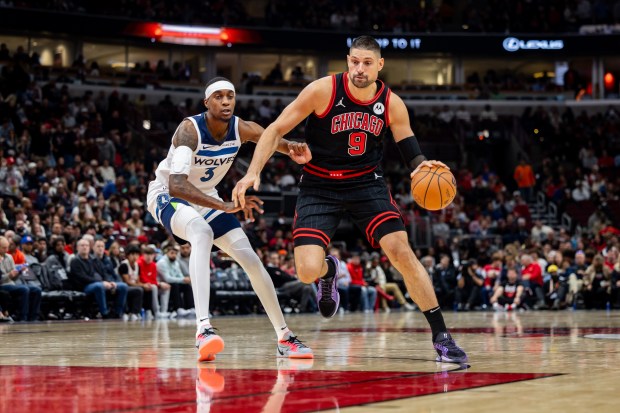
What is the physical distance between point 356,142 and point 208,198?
3.68ft

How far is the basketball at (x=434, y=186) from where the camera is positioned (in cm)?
641

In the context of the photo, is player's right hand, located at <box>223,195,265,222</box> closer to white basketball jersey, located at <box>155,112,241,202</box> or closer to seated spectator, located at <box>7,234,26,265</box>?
white basketball jersey, located at <box>155,112,241,202</box>

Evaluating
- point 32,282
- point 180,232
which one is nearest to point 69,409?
point 180,232

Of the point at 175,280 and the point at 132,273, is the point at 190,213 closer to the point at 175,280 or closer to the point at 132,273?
the point at 132,273

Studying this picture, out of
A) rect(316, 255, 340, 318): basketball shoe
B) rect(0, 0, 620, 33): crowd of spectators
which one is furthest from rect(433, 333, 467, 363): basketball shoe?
rect(0, 0, 620, 33): crowd of spectators

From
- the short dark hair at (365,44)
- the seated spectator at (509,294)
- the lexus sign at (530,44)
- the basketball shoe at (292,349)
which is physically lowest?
the seated spectator at (509,294)

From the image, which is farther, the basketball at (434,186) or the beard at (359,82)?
the beard at (359,82)

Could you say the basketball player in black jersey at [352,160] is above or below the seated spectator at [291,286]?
above

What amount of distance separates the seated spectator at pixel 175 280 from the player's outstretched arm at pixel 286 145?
9596mm

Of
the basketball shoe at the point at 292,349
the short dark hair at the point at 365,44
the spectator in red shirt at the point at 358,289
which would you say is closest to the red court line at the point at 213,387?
the basketball shoe at the point at 292,349

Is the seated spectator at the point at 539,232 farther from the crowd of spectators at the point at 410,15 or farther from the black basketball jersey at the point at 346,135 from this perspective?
the black basketball jersey at the point at 346,135

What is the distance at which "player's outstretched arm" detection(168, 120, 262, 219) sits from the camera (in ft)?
21.4

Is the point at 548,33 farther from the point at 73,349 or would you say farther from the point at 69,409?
the point at 69,409

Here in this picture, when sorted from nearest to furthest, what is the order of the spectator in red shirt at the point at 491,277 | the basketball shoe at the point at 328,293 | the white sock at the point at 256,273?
the white sock at the point at 256,273 → the basketball shoe at the point at 328,293 → the spectator in red shirt at the point at 491,277
